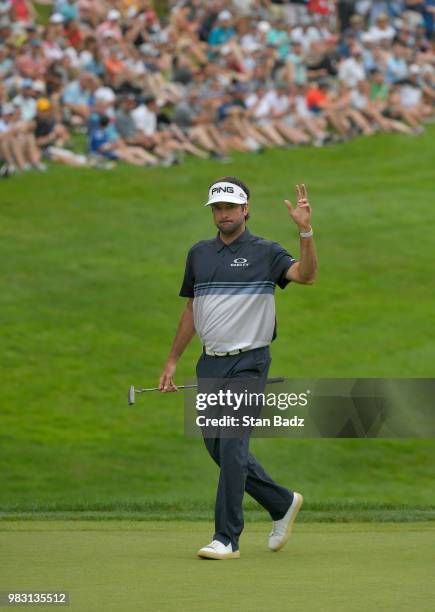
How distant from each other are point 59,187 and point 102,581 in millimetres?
19585

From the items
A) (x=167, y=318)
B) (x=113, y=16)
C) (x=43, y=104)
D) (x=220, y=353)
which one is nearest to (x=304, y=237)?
(x=220, y=353)

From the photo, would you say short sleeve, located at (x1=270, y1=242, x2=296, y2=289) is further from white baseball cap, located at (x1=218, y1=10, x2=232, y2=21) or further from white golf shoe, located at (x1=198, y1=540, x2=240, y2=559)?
white baseball cap, located at (x1=218, y1=10, x2=232, y2=21)

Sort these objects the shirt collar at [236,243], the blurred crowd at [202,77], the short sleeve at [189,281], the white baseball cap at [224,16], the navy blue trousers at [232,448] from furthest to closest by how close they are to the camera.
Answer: the white baseball cap at [224,16], the blurred crowd at [202,77], the short sleeve at [189,281], the shirt collar at [236,243], the navy blue trousers at [232,448]

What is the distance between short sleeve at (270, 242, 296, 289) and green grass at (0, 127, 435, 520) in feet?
10.7

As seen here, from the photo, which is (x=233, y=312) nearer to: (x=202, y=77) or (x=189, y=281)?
(x=189, y=281)

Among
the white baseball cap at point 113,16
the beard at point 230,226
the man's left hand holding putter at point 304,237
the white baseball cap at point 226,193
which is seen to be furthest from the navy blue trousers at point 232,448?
the white baseball cap at point 113,16

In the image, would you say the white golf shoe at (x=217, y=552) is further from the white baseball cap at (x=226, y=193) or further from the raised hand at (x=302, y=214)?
the white baseball cap at (x=226, y=193)

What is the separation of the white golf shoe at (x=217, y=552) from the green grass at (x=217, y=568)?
0.06 meters

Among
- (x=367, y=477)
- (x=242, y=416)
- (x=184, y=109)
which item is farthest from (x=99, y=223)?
(x=242, y=416)

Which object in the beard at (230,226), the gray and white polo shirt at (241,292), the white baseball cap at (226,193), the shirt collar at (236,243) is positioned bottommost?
the gray and white polo shirt at (241,292)

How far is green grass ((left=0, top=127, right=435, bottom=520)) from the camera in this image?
16.2m

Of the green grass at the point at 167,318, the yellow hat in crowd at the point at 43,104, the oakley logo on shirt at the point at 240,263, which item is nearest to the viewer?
the oakley logo on shirt at the point at 240,263

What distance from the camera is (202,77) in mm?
29797

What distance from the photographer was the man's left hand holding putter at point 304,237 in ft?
26.9
